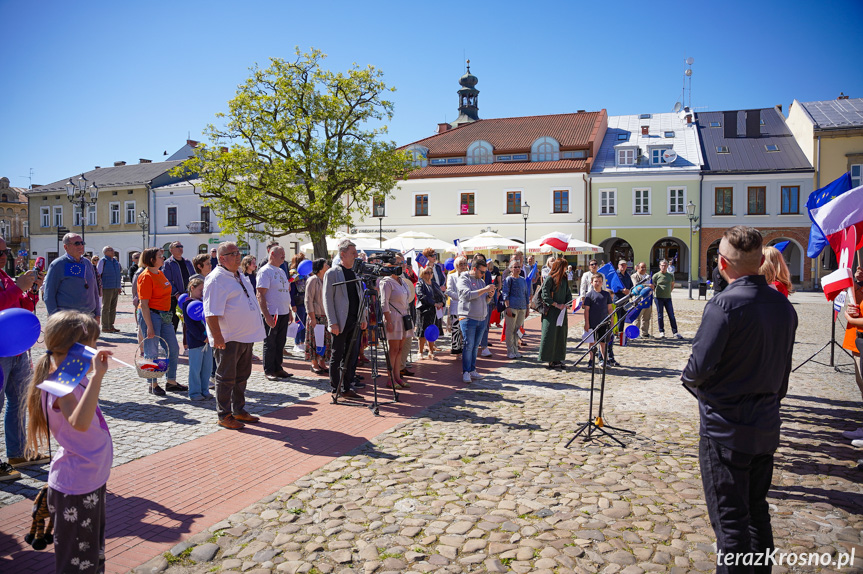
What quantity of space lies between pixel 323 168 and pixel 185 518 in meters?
21.2

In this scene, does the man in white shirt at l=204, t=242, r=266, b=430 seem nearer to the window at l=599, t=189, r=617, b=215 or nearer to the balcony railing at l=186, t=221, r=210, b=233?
the window at l=599, t=189, r=617, b=215

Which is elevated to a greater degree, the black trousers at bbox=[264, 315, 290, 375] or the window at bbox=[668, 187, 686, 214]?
the window at bbox=[668, 187, 686, 214]

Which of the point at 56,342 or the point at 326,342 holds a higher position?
the point at 56,342

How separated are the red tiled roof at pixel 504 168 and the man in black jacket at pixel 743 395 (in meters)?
35.1

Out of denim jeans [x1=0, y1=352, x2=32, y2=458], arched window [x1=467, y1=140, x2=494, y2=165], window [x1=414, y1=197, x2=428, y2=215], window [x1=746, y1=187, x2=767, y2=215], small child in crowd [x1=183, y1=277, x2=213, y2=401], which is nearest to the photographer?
denim jeans [x1=0, y1=352, x2=32, y2=458]

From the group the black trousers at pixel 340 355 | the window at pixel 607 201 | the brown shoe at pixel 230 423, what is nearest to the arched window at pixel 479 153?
the window at pixel 607 201

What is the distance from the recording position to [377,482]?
4621mm

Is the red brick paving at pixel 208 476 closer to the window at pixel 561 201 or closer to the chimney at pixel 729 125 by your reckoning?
the window at pixel 561 201

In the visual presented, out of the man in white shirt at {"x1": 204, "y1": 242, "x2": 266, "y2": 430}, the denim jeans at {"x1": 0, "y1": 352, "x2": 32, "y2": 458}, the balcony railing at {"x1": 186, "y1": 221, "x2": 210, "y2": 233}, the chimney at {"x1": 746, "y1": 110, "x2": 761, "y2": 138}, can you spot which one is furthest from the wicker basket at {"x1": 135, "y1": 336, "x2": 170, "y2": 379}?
the chimney at {"x1": 746, "y1": 110, "x2": 761, "y2": 138}

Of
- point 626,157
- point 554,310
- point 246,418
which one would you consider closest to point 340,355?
point 246,418

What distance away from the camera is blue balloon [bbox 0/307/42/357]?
283 centimetres

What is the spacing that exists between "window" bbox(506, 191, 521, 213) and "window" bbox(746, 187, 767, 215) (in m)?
13.9

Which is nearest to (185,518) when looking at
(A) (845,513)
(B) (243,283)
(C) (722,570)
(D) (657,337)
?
(B) (243,283)

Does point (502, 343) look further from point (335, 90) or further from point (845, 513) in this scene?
point (335, 90)
